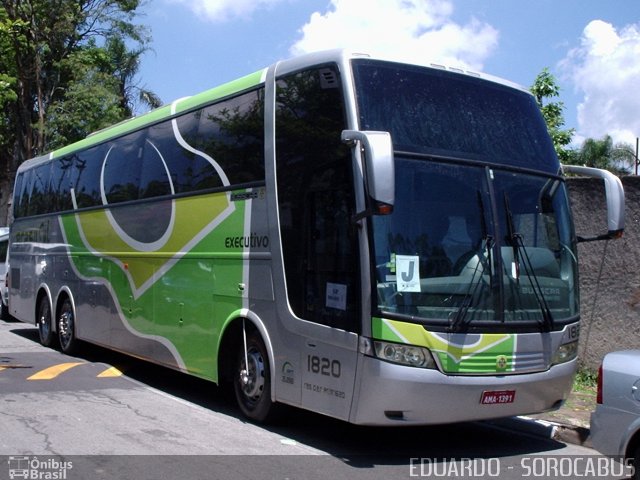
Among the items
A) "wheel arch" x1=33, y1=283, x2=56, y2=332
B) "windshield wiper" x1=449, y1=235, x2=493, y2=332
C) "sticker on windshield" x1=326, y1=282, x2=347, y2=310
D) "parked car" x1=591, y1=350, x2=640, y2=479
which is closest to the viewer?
"parked car" x1=591, y1=350, x2=640, y2=479

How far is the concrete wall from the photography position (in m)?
9.73

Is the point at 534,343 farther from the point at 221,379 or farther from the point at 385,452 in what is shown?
the point at 221,379

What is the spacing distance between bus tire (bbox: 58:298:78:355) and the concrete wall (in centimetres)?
844

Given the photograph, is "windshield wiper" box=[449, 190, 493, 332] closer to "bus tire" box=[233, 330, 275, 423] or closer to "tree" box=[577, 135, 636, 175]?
"bus tire" box=[233, 330, 275, 423]

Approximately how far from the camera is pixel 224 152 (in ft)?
28.2

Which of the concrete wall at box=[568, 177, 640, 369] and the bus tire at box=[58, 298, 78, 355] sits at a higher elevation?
the concrete wall at box=[568, 177, 640, 369]

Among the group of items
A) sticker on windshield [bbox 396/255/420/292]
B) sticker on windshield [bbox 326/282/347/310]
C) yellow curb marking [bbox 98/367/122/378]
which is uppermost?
sticker on windshield [bbox 396/255/420/292]

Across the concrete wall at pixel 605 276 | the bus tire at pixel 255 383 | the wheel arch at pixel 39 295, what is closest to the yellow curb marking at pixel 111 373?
the wheel arch at pixel 39 295

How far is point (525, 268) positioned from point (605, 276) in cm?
375

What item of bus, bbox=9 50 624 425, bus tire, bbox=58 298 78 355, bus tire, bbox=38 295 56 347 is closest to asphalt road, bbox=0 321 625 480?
bus, bbox=9 50 624 425

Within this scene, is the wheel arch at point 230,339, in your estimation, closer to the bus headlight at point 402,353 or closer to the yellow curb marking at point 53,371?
the bus headlight at point 402,353

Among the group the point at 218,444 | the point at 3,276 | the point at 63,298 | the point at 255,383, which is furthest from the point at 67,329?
the point at 3,276

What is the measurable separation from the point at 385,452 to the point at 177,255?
385cm

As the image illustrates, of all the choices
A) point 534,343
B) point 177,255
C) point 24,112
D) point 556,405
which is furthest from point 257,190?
point 24,112
